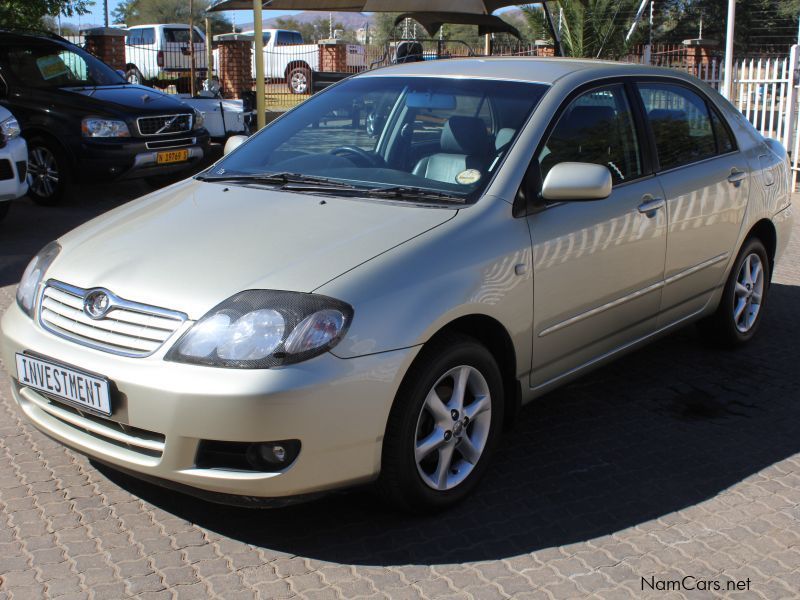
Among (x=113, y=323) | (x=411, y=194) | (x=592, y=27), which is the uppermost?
(x=592, y=27)

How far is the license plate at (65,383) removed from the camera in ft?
10.4

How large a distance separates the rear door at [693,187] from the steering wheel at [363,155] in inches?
58.3

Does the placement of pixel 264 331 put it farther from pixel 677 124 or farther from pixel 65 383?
pixel 677 124

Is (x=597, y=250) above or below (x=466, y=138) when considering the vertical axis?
below

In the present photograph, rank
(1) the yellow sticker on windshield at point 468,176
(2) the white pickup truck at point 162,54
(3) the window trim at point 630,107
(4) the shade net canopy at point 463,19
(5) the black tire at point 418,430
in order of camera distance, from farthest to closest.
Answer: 1. (2) the white pickup truck at point 162,54
2. (4) the shade net canopy at point 463,19
3. (3) the window trim at point 630,107
4. (1) the yellow sticker on windshield at point 468,176
5. (5) the black tire at point 418,430

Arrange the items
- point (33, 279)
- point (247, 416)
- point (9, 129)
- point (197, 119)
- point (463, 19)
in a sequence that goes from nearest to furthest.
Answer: point (247, 416)
point (33, 279)
point (9, 129)
point (197, 119)
point (463, 19)

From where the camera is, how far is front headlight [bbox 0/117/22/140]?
8367 millimetres

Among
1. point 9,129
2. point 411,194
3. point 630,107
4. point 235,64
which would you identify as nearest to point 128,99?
point 9,129

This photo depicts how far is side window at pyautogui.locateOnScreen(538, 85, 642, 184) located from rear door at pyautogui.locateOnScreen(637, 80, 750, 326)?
22 centimetres

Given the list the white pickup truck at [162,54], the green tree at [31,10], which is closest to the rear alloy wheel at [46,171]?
the green tree at [31,10]

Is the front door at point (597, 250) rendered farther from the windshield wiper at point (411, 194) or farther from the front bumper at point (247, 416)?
the front bumper at point (247, 416)

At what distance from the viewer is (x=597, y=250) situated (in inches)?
164

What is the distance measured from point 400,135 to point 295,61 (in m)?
24.9

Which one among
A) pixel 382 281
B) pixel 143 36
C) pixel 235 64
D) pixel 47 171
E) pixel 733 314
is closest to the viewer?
pixel 382 281
